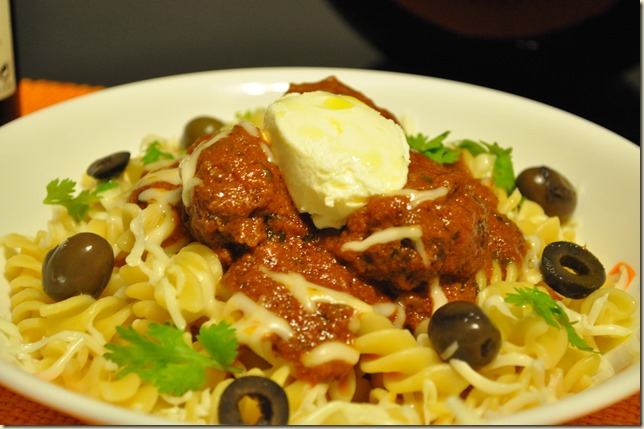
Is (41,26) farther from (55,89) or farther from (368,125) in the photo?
(368,125)

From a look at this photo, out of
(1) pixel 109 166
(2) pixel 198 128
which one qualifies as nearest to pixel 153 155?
(1) pixel 109 166

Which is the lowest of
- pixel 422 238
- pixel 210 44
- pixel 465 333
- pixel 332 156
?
pixel 210 44

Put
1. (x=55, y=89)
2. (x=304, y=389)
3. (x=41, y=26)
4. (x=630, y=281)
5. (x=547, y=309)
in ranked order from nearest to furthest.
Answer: (x=304, y=389) → (x=547, y=309) → (x=630, y=281) → (x=55, y=89) → (x=41, y=26)

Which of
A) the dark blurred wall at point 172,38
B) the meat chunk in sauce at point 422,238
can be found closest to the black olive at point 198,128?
the meat chunk in sauce at point 422,238

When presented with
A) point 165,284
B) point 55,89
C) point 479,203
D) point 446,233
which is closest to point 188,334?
point 165,284

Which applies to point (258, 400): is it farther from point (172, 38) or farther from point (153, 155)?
point (172, 38)

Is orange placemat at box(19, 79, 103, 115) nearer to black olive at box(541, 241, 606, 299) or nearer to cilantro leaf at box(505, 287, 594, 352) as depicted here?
black olive at box(541, 241, 606, 299)
